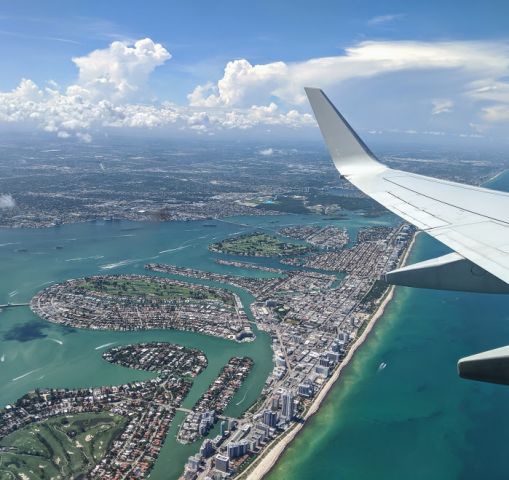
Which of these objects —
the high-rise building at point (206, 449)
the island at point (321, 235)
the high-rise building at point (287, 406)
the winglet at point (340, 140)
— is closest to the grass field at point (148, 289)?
the high-rise building at point (287, 406)

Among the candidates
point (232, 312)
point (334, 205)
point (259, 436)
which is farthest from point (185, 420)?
point (334, 205)

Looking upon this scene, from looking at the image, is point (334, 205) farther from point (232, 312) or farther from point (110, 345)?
point (110, 345)

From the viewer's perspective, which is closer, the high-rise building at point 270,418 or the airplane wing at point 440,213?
the airplane wing at point 440,213

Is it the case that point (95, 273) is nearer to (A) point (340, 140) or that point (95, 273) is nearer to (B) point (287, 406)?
(B) point (287, 406)

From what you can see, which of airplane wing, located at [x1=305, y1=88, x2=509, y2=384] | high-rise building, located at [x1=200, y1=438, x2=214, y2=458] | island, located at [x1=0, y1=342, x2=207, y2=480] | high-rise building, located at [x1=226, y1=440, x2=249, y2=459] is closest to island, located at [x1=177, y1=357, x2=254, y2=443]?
island, located at [x1=0, y1=342, x2=207, y2=480]

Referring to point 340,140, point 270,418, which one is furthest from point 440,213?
point 270,418

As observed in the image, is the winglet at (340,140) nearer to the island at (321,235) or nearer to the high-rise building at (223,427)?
the high-rise building at (223,427)

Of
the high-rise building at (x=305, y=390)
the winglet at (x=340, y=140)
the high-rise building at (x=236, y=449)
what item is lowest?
the high-rise building at (x=236, y=449)
